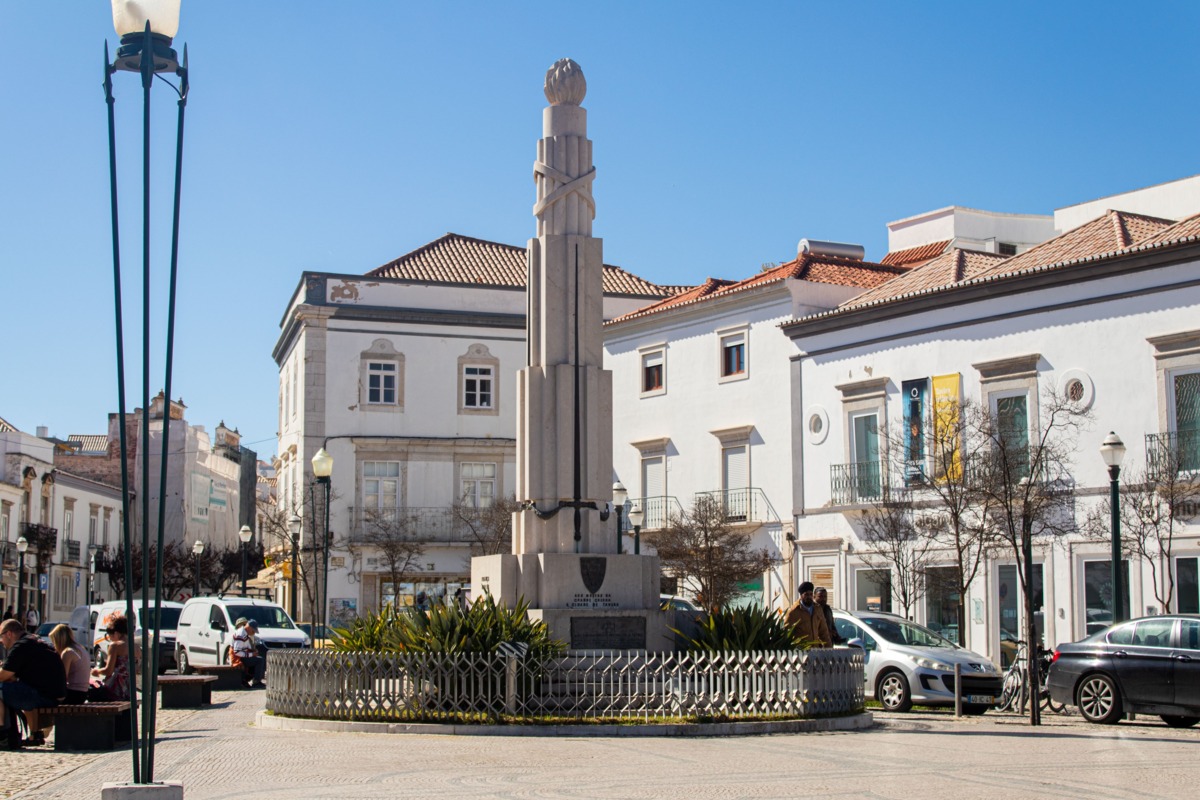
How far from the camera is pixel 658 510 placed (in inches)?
1554

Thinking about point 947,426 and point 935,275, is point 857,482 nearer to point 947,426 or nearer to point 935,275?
point 947,426

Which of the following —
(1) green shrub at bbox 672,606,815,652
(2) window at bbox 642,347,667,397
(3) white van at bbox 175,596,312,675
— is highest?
(2) window at bbox 642,347,667,397

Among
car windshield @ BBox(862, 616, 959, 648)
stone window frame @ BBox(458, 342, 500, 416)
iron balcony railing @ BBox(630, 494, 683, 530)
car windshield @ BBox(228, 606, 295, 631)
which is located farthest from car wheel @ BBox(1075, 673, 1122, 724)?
stone window frame @ BBox(458, 342, 500, 416)

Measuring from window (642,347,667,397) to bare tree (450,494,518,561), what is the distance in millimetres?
6927

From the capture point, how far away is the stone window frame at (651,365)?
40.4 m

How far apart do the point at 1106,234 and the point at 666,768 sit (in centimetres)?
2185

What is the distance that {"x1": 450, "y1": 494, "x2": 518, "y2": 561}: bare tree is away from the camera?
45.6 m

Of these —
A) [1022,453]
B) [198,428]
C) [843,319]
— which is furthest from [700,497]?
[198,428]

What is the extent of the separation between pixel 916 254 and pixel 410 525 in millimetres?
17889

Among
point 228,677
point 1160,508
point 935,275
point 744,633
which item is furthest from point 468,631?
point 935,275

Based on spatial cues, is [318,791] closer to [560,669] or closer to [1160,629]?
[560,669]

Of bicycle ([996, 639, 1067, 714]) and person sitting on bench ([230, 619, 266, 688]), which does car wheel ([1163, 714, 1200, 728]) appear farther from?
person sitting on bench ([230, 619, 266, 688])

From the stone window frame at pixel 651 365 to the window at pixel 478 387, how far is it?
957cm

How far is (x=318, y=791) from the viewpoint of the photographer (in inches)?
422
